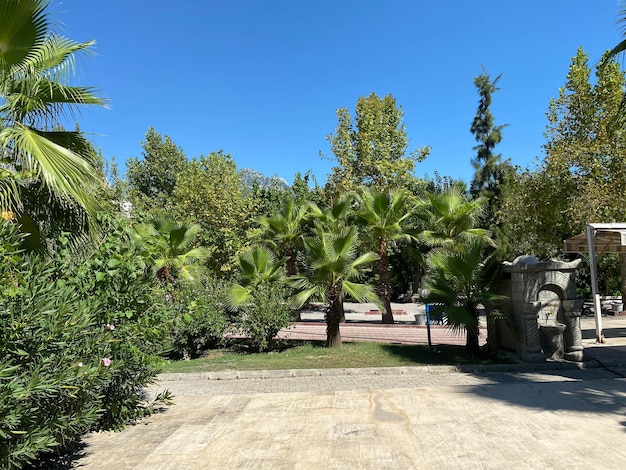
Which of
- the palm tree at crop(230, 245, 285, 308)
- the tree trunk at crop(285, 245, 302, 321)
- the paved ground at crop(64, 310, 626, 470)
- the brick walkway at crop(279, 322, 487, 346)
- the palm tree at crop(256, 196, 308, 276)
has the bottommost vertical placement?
the paved ground at crop(64, 310, 626, 470)

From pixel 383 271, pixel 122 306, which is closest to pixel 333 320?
pixel 383 271

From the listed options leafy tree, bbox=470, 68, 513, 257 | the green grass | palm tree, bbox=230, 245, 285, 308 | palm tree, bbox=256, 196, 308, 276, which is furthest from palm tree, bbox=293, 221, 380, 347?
leafy tree, bbox=470, 68, 513, 257

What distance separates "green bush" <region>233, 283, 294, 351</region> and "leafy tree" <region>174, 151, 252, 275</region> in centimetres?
901

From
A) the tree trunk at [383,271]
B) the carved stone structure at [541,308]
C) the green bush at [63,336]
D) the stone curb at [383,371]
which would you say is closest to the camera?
the green bush at [63,336]

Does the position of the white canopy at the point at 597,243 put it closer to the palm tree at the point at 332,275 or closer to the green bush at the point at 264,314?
the palm tree at the point at 332,275

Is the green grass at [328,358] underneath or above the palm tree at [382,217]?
underneath

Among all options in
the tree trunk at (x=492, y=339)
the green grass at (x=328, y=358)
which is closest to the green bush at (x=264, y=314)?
the green grass at (x=328, y=358)

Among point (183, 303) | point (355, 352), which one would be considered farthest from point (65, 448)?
point (355, 352)

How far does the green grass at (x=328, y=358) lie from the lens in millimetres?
9484

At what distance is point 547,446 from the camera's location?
179 inches

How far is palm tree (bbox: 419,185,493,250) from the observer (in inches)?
572

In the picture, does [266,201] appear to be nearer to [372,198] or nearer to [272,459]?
[372,198]

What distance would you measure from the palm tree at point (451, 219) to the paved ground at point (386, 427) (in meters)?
6.87

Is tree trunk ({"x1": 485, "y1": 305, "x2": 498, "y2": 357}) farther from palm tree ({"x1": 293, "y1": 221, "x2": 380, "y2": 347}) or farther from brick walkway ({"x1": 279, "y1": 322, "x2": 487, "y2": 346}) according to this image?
brick walkway ({"x1": 279, "y1": 322, "x2": 487, "y2": 346})
